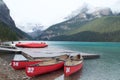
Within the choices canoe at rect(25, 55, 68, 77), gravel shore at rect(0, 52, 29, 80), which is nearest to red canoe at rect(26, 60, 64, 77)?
canoe at rect(25, 55, 68, 77)

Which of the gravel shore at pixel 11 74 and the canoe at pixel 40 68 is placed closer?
the gravel shore at pixel 11 74

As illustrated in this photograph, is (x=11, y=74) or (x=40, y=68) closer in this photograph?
(x=11, y=74)

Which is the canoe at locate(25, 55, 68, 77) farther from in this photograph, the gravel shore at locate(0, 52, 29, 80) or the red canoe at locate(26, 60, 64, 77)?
the gravel shore at locate(0, 52, 29, 80)

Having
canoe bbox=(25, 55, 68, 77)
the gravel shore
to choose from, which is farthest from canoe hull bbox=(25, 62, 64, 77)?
the gravel shore

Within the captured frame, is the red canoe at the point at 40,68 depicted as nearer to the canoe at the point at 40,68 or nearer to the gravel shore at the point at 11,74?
the canoe at the point at 40,68

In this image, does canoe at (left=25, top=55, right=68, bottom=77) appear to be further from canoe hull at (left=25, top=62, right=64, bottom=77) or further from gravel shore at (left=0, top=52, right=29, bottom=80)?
gravel shore at (left=0, top=52, right=29, bottom=80)

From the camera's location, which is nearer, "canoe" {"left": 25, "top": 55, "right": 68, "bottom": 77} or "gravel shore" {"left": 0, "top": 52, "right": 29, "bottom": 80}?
"gravel shore" {"left": 0, "top": 52, "right": 29, "bottom": 80}

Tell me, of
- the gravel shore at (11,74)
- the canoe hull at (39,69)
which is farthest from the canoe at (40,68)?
the gravel shore at (11,74)

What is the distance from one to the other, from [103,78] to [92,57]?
28.6 metres

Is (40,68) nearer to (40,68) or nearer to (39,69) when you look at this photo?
(40,68)

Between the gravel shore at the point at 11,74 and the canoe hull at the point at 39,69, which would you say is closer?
the gravel shore at the point at 11,74

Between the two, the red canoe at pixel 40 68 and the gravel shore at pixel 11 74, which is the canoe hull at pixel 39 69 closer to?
the red canoe at pixel 40 68

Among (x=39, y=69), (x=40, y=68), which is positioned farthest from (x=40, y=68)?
(x=39, y=69)

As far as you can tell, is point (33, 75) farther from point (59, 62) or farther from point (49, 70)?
point (59, 62)
